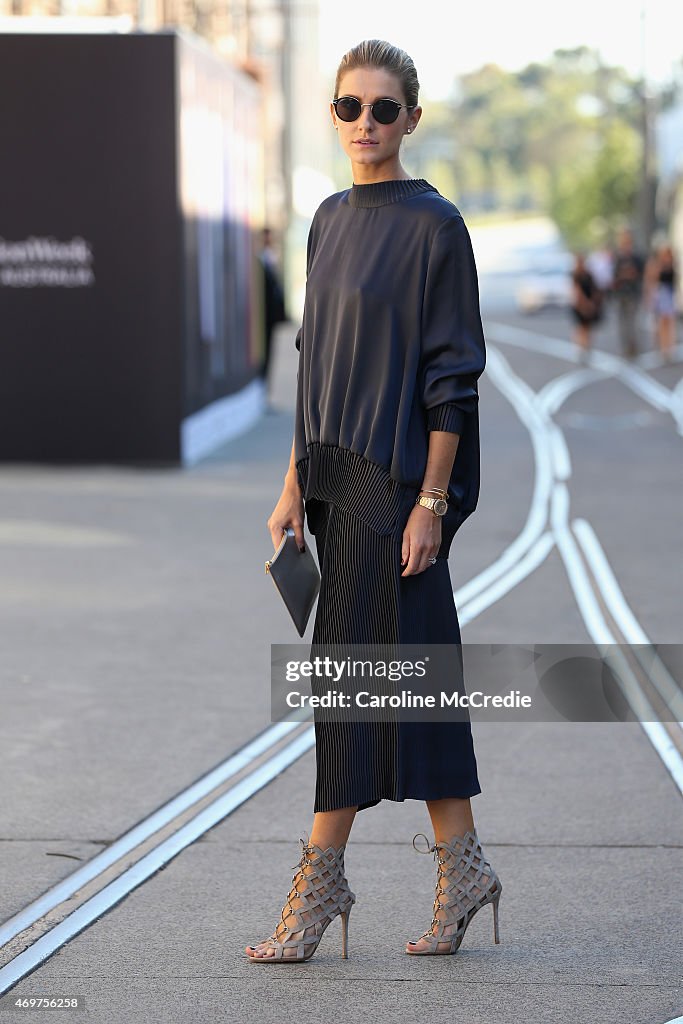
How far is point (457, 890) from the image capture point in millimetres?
4387

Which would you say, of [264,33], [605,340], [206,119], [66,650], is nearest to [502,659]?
[66,650]

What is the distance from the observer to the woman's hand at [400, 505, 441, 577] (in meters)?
4.23

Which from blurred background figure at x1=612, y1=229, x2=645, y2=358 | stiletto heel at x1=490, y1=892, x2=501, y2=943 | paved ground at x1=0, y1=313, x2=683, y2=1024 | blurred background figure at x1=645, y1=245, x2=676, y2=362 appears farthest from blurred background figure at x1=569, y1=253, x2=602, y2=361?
stiletto heel at x1=490, y1=892, x2=501, y2=943

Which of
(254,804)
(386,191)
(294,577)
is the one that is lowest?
(254,804)

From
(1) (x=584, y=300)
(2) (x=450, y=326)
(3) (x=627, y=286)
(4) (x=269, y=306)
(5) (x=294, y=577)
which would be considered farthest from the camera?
(1) (x=584, y=300)

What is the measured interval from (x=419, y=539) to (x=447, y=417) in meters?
0.29

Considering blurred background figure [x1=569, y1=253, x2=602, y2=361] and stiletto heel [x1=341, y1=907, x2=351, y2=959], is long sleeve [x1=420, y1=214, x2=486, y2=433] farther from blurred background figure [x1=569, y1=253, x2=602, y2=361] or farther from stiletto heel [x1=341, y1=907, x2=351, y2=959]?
blurred background figure [x1=569, y1=253, x2=602, y2=361]

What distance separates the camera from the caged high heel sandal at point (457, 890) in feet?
14.4

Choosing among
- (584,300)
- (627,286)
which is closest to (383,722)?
(627,286)

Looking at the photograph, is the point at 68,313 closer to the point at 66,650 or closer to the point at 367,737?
the point at 66,650

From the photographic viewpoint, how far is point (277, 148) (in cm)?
6125

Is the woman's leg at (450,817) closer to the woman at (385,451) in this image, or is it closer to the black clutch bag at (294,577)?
the woman at (385,451)

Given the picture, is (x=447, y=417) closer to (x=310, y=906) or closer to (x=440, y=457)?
(x=440, y=457)

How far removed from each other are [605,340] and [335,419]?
3215 centimetres
